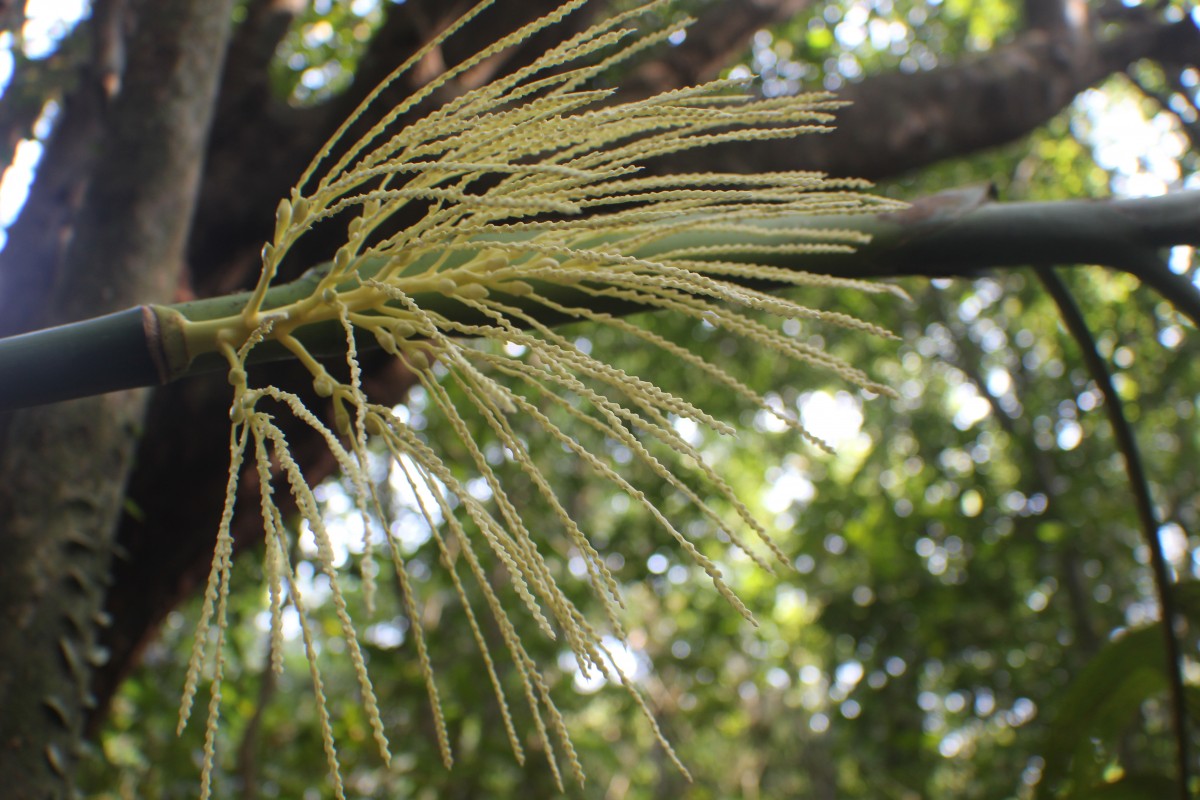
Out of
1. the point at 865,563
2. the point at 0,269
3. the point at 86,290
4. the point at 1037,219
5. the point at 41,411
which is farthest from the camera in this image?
the point at 865,563

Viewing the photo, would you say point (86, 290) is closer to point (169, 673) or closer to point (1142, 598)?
point (169, 673)

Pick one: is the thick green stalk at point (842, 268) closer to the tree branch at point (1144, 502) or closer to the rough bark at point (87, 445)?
the tree branch at point (1144, 502)

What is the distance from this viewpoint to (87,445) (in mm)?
1196

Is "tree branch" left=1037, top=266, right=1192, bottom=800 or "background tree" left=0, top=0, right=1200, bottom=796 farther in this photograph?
"background tree" left=0, top=0, right=1200, bottom=796

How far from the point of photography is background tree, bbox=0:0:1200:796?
1.24 metres

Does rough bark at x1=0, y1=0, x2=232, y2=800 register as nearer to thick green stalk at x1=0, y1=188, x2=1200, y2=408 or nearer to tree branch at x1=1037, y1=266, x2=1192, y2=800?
thick green stalk at x1=0, y1=188, x2=1200, y2=408

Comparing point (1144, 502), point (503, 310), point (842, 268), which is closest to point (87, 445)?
point (503, 310)

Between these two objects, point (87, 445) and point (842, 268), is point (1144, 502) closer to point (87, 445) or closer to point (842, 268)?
point (842, 268)

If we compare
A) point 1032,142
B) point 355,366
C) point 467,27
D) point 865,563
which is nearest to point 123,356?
point 355,366

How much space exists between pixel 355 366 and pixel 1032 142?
4.14 meters

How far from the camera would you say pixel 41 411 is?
1200mm

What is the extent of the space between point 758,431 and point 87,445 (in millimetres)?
3603

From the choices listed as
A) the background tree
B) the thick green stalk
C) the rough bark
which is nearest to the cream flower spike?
the thick green stalk

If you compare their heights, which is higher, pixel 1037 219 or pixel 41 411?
pixel 41 411
